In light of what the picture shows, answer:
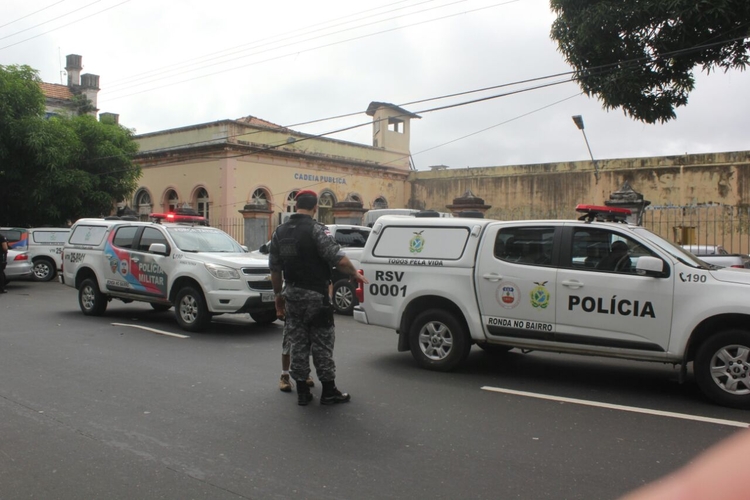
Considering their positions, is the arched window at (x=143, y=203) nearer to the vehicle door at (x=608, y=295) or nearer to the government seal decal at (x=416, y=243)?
the government seal decal at (x=416, y=243)

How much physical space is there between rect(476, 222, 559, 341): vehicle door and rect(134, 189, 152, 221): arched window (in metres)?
25.8

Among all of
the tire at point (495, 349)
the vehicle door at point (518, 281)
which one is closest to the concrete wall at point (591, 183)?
the tire at point (495, 349)

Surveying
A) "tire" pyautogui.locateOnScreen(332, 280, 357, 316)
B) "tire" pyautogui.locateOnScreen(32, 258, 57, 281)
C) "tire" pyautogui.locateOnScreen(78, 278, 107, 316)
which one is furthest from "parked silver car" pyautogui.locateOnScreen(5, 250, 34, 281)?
"tire" pyautogui.locateOnScreen(332, 280, 357, 316)

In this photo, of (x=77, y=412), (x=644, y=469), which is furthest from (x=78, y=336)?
(x=644, y=469)

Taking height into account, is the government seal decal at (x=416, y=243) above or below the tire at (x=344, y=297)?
above

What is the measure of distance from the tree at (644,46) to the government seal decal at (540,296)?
538cm

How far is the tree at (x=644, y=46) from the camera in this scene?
378 inches

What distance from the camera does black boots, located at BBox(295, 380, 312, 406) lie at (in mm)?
5801

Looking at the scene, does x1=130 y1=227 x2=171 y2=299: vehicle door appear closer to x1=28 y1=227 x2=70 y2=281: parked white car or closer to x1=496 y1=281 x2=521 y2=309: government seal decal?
x1=496 y1=281 x2=521 y2=309: government seal decal

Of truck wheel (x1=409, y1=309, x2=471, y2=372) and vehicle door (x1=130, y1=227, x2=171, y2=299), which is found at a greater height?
vehicle door (x1=130, y1=227, x2=171, y2=299)

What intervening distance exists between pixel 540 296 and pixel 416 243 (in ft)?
5.56

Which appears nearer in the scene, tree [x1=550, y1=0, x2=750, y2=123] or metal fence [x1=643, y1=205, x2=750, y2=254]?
tree [x1=550, y1=0, x2=750, y2=123]

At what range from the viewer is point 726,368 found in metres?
5.81

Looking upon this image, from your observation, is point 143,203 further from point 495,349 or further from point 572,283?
point 572,283
